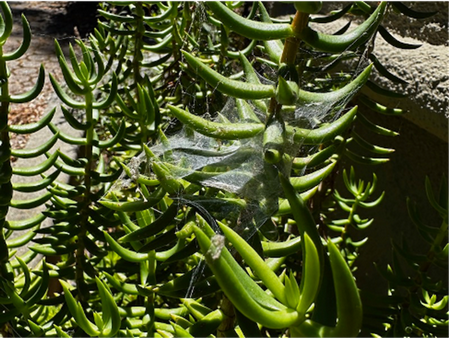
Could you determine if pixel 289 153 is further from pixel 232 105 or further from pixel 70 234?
pixel 70 234

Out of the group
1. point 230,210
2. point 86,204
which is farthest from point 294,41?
point 86,204

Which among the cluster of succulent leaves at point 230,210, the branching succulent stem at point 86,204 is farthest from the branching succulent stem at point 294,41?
the branching succulent stem at point 86,204

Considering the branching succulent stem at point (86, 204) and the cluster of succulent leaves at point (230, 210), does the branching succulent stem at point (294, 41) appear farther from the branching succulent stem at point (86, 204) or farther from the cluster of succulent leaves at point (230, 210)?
the branching succulent stem at point (86, 204)

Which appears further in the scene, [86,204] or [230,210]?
[86,204]

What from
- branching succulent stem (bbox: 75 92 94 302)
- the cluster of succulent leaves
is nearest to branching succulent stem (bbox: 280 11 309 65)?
the cluster of succulent leaves

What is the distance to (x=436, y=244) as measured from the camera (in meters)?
0.62

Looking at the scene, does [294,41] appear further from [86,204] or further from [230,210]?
[86,204]

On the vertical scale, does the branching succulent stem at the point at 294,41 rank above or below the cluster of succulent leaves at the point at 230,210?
above

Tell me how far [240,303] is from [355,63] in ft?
2.42

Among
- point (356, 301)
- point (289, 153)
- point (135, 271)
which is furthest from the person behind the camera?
point (135, 271)

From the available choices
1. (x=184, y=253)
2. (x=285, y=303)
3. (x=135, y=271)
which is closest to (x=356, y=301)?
(x=285, y=303)

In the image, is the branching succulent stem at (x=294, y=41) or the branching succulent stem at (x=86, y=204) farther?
the branching succulent stem at (x=86, y=204)

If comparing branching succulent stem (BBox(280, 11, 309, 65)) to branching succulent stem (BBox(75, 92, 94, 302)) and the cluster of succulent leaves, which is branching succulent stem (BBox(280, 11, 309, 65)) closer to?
the cluster of succulent leaves

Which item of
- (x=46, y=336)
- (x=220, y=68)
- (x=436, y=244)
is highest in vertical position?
(x=220, y=68)
